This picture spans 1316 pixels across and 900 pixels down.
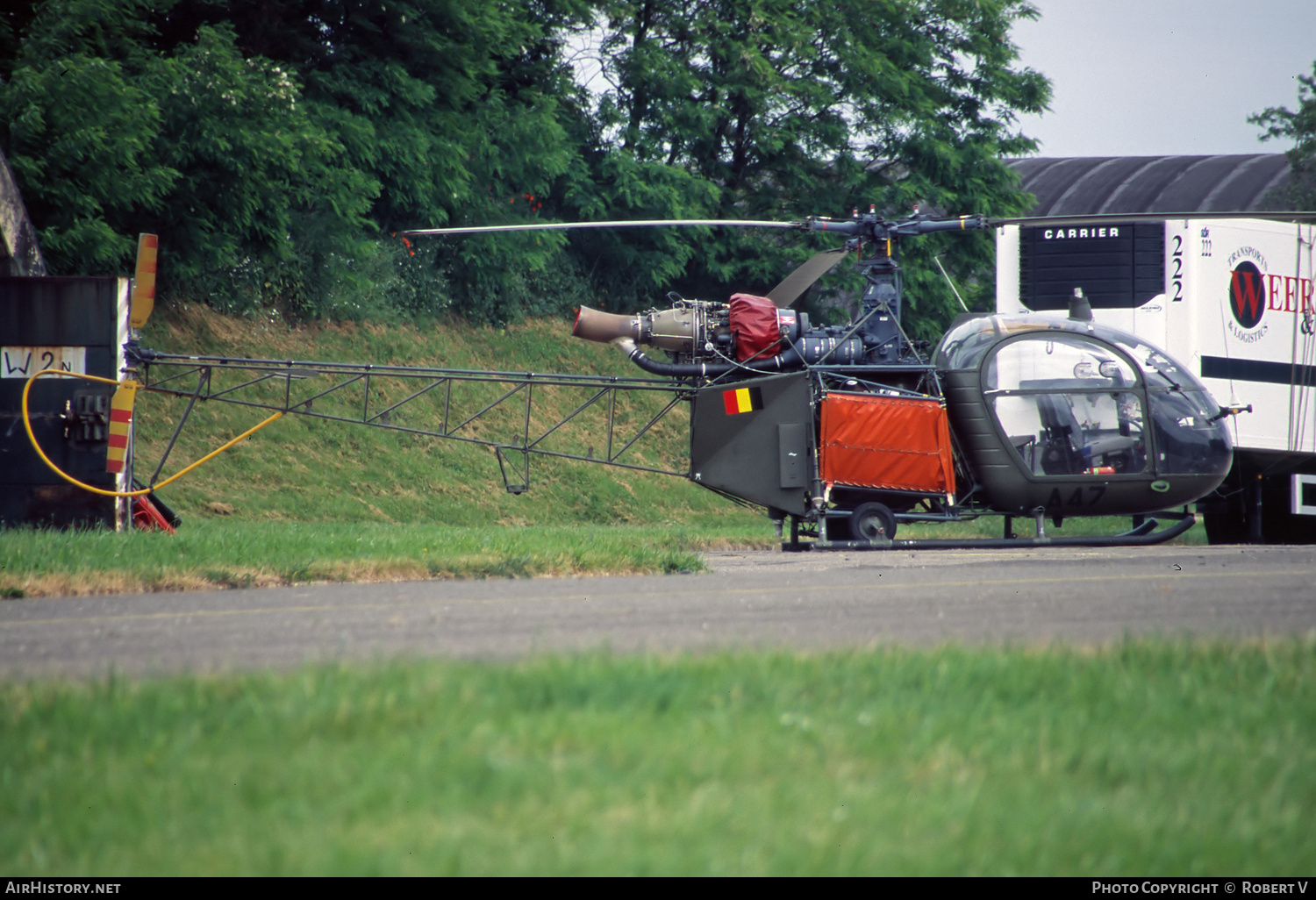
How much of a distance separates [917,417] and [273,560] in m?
6.91

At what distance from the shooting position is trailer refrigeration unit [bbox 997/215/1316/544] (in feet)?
48.9

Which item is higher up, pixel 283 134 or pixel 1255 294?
pixel 283 134

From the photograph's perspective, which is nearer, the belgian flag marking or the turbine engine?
the belgian flag marking

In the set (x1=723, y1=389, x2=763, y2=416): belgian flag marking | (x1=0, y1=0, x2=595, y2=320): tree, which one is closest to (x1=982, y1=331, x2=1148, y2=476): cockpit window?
(x1=723, y1=389, x2=763, y2=416): belgian flag marking

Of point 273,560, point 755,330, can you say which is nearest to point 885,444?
point 755,330

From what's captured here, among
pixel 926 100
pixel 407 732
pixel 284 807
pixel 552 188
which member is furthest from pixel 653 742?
pixel 926 100

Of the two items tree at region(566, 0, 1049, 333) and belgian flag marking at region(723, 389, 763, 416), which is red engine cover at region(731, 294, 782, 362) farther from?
tree at region(566, 0, 1049, 333)

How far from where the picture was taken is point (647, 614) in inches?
271

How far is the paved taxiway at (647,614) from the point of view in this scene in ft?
18.7

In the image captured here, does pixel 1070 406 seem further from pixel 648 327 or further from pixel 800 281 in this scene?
pixel 648 327

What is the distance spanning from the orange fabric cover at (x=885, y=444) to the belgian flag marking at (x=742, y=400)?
72 centimetres

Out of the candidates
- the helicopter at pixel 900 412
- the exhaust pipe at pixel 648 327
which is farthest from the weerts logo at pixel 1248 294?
the exhaust pipe at pixel 648 327

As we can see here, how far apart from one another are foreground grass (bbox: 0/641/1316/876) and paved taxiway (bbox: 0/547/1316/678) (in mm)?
977

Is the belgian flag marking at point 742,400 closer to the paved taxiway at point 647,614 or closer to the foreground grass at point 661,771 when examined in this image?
the paved taxiway at point 647,614
